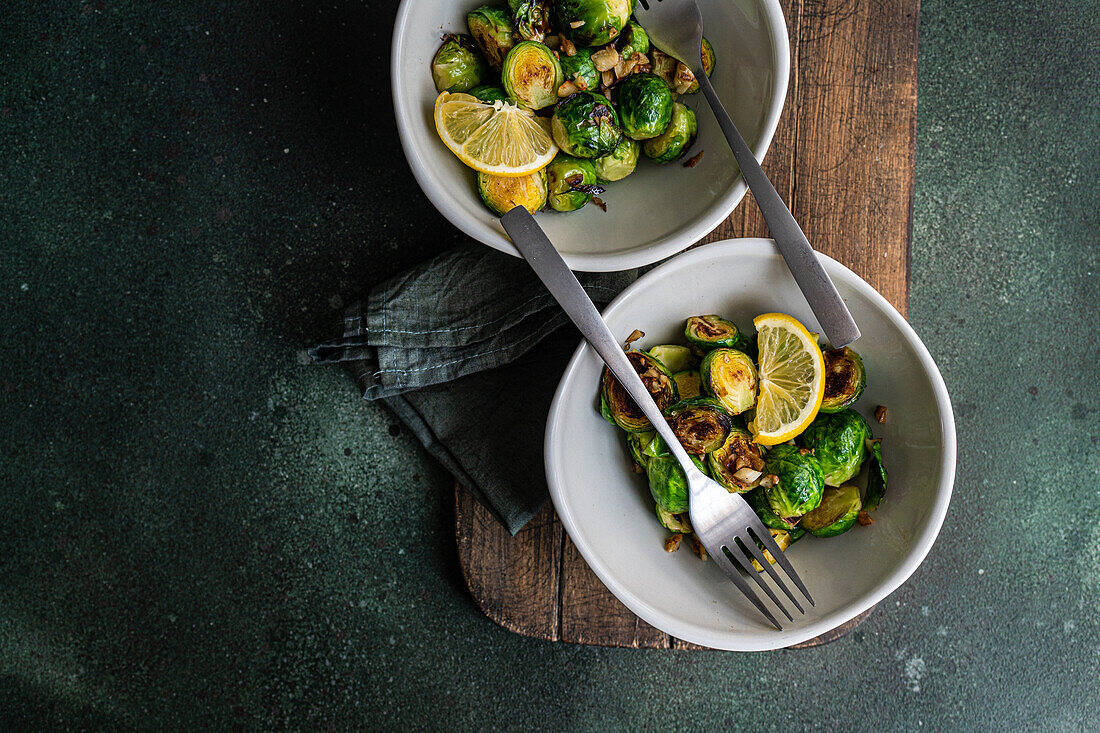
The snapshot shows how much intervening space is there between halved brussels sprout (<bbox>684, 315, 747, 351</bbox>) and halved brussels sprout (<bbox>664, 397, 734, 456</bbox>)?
0.12m

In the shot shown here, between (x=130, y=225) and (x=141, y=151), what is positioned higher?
(x=141, y=151)

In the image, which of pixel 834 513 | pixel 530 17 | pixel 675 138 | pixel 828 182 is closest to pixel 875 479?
pixel 834 513

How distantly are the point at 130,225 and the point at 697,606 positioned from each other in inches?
74.8

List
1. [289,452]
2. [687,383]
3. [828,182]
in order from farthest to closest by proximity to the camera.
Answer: [289,452] → [828,182] → [687,383]

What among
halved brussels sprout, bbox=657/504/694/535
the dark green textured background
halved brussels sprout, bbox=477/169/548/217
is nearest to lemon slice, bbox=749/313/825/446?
halved brussels sprout, bbox=657/504/694/535

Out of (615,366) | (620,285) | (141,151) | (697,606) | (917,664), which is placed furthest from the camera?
(917,664)

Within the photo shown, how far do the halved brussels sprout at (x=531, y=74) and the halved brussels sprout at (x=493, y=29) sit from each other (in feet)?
0.08

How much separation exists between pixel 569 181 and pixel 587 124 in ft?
0.39

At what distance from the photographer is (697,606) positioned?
153cm

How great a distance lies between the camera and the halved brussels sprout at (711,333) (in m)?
1.48

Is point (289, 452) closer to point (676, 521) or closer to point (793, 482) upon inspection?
point (676, 521)

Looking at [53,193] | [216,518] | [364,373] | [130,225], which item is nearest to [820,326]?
[364,373]

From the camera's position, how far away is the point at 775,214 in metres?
1.45

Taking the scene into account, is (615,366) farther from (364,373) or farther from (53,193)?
(53,193)
